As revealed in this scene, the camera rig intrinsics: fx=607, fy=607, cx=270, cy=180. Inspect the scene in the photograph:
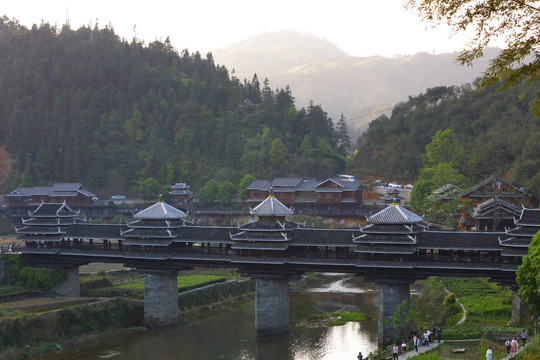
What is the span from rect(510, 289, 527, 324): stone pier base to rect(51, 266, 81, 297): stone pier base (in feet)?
111

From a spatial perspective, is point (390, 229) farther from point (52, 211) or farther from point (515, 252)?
point (52, 211)

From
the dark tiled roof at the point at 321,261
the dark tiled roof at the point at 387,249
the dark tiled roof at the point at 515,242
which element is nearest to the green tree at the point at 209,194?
the dark tiled roof at the point at 321,261

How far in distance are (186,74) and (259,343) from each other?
109 meters

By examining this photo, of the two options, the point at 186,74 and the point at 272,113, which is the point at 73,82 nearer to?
the point at 186,74

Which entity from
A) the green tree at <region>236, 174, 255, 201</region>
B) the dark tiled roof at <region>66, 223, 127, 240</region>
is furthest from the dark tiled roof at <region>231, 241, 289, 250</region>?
the green tree at <region>236, 174, 255, 201</region>

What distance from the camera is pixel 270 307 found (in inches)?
1698

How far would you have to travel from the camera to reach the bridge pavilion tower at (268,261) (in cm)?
4294

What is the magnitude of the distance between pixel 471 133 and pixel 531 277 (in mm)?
71455

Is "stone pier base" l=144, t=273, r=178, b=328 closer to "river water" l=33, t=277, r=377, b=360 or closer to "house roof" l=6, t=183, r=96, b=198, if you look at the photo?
"river water" l=33, t=277, r=377, b=360

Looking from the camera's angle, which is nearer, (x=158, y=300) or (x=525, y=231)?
(x=525, y=231)

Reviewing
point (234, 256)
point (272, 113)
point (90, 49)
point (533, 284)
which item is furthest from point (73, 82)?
point (533, 284)

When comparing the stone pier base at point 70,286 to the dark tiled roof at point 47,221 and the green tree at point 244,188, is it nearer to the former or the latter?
the dark tiled roof at point 47,221

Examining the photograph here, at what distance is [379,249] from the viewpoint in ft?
133

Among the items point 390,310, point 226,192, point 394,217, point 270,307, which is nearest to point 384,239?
point 394,217
